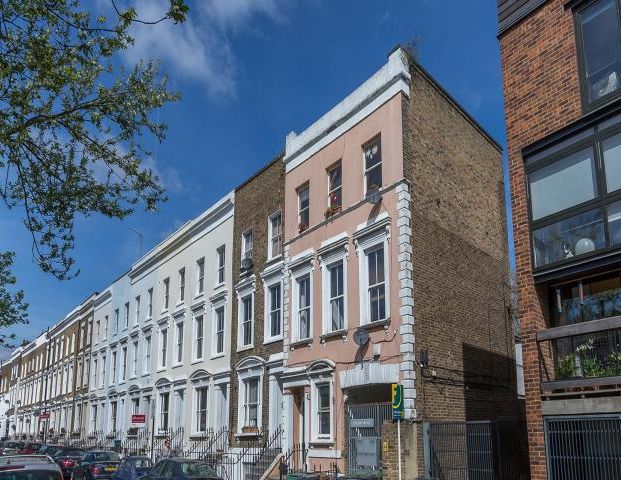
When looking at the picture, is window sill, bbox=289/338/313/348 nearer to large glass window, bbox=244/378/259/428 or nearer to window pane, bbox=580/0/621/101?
large glass window, bbox=244/378/259/428

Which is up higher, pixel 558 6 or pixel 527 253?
pixel 558 6

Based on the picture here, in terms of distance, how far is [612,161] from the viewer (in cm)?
1196

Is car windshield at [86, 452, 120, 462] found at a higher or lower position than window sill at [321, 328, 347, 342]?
lower

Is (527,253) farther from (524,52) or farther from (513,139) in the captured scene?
(524,52)

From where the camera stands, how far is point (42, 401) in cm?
6162

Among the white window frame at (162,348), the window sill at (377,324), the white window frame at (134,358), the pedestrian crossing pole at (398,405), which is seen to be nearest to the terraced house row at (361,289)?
the window sill at (377,324)

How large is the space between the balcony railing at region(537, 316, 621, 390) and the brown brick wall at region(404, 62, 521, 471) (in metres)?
4.97

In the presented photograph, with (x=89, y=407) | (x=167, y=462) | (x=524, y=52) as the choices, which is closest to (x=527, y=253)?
(x=524, y=52)


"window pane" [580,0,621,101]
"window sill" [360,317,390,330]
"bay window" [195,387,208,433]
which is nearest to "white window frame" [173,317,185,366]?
"bay window" [195,387,208,433]

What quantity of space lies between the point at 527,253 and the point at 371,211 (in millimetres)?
6826

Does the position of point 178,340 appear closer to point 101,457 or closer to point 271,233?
point 101,457

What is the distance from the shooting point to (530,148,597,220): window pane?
12.4 metres

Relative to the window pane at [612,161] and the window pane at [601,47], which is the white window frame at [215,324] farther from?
the window pane at [612,161]

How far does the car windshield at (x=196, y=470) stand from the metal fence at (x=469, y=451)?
5136mm
